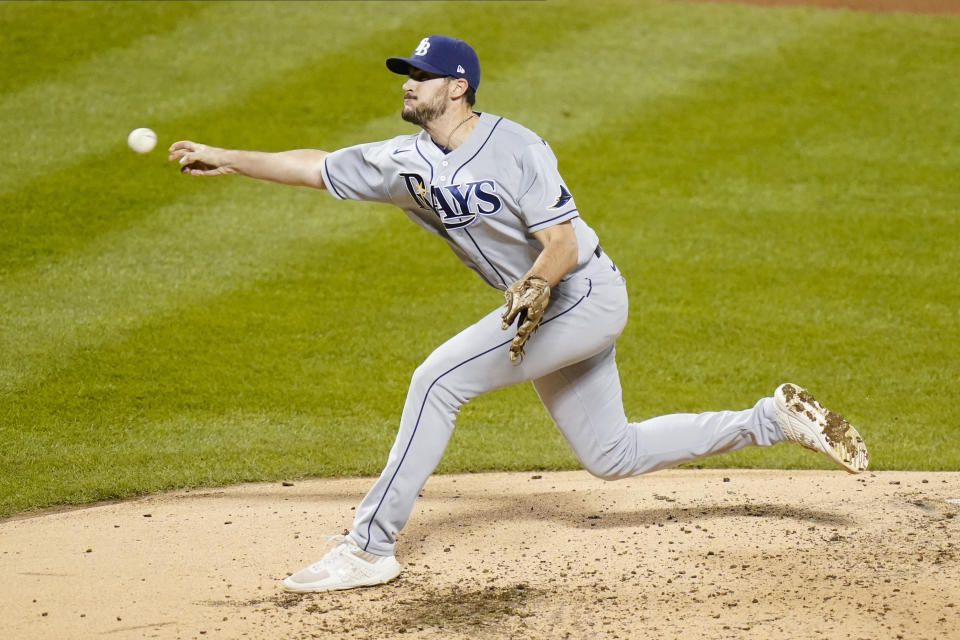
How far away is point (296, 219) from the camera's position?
8586mm

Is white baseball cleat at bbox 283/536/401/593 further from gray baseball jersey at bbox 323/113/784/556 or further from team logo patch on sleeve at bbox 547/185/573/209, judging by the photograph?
team logo patch on sleeve at bbox 547/185/573/209

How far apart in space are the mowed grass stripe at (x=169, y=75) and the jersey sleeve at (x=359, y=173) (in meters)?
5.02

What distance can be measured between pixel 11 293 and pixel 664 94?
568cm

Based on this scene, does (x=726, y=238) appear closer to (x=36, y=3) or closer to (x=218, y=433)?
(x=218, y=433)

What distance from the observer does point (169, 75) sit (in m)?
10.2


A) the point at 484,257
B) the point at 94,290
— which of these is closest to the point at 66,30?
the point at 94,290

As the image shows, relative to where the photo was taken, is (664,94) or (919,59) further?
(919,59)

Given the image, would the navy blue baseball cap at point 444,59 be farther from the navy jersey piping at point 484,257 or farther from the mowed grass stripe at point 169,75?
the mowed grass stripe at point 169,75

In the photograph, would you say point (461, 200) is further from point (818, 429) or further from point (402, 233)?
point (402, 233)

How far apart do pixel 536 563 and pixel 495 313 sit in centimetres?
93

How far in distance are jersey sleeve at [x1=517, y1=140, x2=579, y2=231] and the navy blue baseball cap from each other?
0.38m

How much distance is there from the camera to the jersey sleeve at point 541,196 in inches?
159

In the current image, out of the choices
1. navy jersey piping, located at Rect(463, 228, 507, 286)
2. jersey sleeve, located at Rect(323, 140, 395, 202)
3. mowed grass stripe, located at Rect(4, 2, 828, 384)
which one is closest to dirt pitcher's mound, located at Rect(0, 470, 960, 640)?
navy jersey piping, located at Rect(463, 228, 507, 286)

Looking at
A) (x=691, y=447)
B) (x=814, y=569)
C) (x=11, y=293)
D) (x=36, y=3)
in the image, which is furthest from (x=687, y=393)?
(x=36, y=3)
